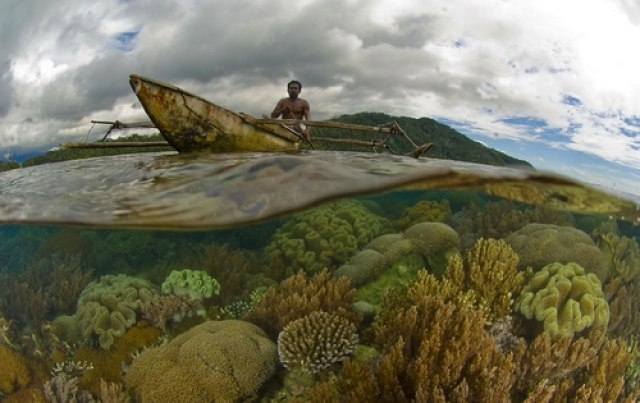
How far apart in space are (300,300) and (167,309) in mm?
2643

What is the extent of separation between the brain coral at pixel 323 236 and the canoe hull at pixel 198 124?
1.81 metres

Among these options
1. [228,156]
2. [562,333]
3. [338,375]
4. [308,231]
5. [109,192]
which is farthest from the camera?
[308,231]

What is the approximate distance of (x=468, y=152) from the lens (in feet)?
133

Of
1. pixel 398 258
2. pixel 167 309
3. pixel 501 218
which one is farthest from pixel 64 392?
pixel 501 218

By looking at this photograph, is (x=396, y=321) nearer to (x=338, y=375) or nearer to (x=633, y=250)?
(x=338, y=375)

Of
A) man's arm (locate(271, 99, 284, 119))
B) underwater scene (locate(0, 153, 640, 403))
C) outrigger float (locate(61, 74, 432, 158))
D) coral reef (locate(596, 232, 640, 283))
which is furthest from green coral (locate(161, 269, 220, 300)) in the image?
coral reef (locate(596, 232, 640, 283))

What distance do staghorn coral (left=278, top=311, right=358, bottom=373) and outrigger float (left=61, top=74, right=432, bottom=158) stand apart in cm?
378

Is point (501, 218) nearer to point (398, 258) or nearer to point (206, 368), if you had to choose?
point (398, 258)

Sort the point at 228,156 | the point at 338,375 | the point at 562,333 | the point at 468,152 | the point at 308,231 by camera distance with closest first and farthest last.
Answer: the point at 338,375, the point at 562,333, the point at 228,156, the point at 308,231, the point at 468,152

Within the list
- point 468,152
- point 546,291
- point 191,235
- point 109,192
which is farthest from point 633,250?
point 468,152

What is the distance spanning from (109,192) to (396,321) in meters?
5.30

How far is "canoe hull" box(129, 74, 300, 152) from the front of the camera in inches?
264

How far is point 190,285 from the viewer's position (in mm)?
7914

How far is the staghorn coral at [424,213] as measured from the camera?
891cm
